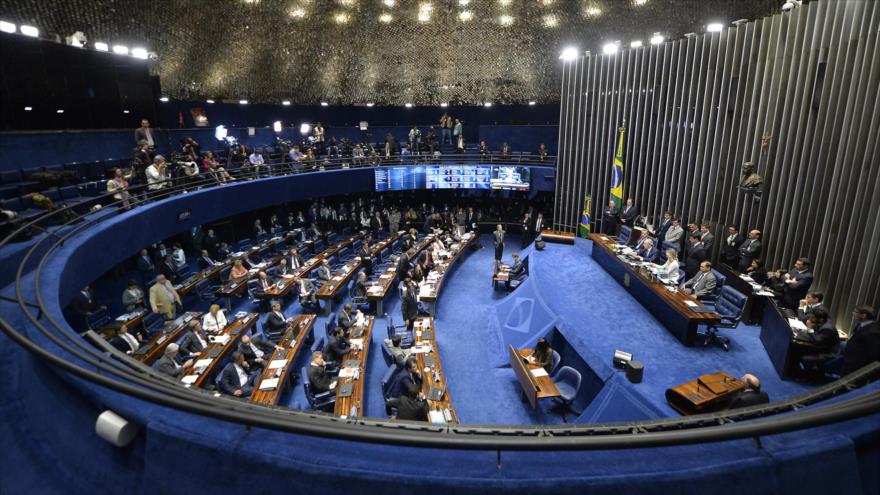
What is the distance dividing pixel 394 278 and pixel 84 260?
761 centimetres

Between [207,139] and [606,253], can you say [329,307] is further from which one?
[207,139]

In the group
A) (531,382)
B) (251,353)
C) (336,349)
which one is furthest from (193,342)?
(531,382)

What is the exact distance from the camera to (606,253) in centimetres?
1145

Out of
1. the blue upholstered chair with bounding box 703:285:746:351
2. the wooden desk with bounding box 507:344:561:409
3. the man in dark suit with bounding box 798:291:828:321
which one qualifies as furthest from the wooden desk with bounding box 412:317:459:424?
the man in dark suit with bounding box 798:291:828:321

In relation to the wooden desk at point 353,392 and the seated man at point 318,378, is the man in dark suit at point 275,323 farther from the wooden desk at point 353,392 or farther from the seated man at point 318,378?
the seated man at point 318,378

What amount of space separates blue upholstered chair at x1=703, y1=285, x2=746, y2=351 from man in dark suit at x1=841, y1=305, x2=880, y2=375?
196 centimetres

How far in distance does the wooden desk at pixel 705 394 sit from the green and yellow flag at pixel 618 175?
8.93 metres

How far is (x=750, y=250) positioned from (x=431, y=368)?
709 cm

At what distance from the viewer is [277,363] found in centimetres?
795

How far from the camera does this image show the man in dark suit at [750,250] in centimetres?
912

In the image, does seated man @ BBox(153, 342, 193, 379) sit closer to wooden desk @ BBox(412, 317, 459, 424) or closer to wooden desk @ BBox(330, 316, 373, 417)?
wooden desk @ BBox(330, 316, 373, 417)

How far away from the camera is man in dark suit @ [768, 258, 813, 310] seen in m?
7.47

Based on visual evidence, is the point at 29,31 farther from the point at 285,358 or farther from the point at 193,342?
the point at 285,358

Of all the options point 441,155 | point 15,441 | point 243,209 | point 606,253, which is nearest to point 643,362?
point 606,253
